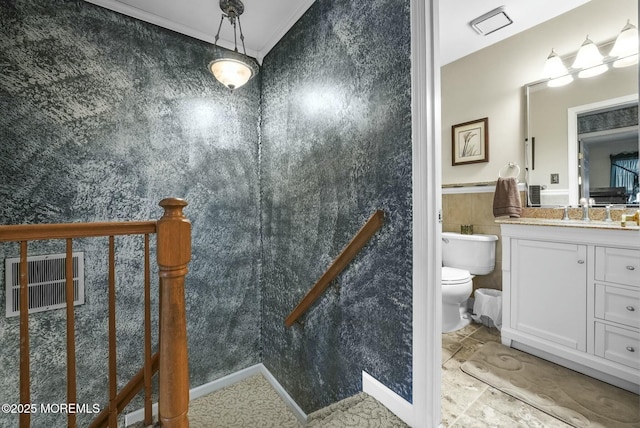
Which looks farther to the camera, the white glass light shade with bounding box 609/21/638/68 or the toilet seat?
the toilet seat

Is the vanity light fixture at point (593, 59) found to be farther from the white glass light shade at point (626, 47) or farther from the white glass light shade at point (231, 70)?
the white glass light shade at point (231, 70)

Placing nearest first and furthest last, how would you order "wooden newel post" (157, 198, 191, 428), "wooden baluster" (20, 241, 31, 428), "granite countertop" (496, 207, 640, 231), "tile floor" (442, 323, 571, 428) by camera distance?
1. "wooden baluster" (20, 241, 31, 428)
2. "wooden newel post" (157, 198, 191, 428)
3. "tile floor" (442, 323, 571, 428)
4. "granite countertop" (496, 207, 640, 231)

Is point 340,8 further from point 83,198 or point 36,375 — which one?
point 36,375

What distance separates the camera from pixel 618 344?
1644mm

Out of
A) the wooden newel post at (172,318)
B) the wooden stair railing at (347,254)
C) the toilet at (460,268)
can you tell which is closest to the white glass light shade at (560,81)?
the toilet at (460,268)

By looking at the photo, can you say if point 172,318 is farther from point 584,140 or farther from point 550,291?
point 584,140

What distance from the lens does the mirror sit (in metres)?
1.97

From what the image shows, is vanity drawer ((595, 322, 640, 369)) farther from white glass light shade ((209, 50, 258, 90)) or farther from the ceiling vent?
white glass light shade ((209, 50, 258, 90))

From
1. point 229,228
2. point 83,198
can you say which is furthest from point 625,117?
point 83,198

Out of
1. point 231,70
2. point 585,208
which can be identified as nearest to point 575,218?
point 585,208

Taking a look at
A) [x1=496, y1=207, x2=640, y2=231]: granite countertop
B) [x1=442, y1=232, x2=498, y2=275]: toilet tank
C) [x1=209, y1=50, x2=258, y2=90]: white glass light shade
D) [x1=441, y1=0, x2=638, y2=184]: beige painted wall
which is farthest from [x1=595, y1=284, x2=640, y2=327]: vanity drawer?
[x1=209, y1=50, x2=258, y2=90]: white glass light shade

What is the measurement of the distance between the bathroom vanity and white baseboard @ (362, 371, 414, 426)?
138 cm

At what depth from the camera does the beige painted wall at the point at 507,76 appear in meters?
2.08

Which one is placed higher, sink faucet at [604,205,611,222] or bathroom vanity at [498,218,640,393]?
sink faucet at [604,205,611,222]
